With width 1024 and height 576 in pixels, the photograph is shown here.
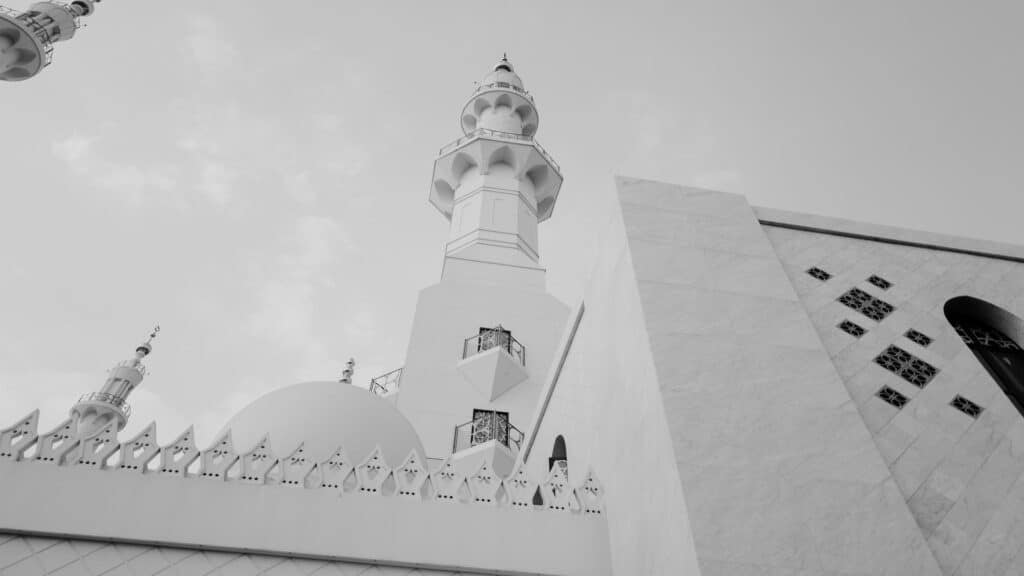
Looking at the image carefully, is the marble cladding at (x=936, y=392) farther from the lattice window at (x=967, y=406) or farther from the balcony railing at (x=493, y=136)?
the balcony railing at (x=493, y=136)

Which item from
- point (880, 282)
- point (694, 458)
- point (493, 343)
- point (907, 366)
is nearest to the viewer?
point (694, 458)

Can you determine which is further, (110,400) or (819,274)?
(110,400)

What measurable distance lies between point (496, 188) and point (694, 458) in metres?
13.8

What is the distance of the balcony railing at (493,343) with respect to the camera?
12.2 meters

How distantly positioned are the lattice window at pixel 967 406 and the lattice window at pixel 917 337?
0.57m

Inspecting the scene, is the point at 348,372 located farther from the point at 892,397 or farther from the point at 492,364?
the point at 892,397

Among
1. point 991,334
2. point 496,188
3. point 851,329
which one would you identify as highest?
point 496,188

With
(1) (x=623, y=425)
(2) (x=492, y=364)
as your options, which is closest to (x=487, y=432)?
(2) (x=492, y=364)

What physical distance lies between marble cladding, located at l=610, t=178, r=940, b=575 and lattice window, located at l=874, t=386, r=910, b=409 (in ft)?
1.06

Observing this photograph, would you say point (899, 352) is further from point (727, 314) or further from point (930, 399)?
point (727, 314)

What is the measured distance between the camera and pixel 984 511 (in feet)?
13.6

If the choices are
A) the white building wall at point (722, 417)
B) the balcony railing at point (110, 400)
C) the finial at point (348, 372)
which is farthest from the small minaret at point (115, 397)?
the white building wall at point (722, 417)

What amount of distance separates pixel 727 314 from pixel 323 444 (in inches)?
177

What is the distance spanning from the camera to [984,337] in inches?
233
